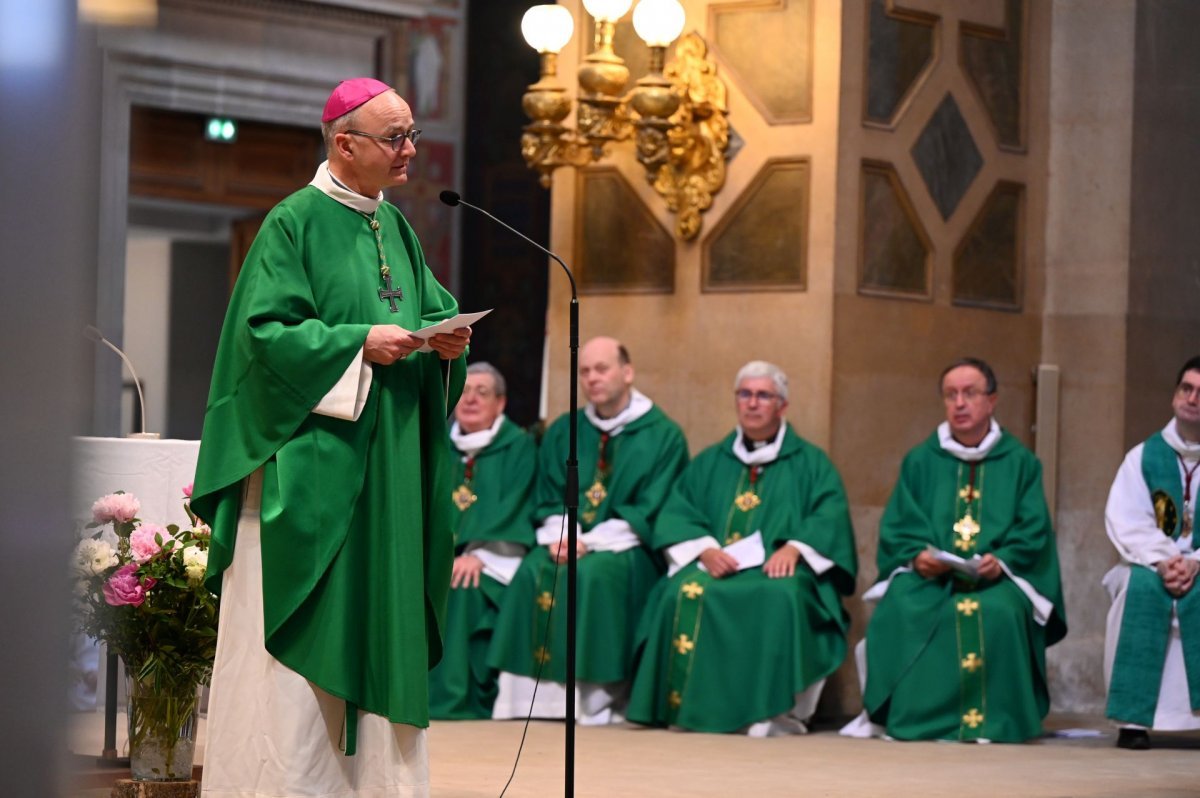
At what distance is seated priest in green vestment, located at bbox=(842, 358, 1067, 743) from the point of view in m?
7.29

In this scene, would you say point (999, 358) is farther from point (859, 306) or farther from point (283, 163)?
point (283, 163)

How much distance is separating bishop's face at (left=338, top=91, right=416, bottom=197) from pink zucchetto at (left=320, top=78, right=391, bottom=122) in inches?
0.6

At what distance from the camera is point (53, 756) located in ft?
2.72

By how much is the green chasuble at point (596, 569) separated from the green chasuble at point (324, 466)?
135 inches

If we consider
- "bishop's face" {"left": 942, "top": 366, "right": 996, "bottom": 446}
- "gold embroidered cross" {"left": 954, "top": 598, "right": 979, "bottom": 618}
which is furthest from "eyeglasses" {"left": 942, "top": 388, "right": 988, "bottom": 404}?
"gold embroidered cross" {"left": 954, "top": 598, "right": 979, "bottom": 618}

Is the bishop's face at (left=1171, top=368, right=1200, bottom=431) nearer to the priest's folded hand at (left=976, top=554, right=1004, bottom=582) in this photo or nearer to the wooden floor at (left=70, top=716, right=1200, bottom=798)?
the priest's folded hand at (left=976, top=554, right=1004, bottom=582)

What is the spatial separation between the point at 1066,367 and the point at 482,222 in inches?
186

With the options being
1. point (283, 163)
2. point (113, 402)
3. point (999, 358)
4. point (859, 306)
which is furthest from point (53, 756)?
point (283, 163)

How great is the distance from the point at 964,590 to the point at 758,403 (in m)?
1.19

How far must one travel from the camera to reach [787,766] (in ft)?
20.7

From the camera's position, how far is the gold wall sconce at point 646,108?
7.92m

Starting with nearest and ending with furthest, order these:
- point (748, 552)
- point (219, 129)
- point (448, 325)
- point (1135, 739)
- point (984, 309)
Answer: point (448, 325)
point (1135, 739)
point (748, 552)
point (984, 309)
point (219, 129)

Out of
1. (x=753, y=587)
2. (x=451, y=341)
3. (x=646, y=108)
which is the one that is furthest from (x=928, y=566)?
(x=451, y=341)

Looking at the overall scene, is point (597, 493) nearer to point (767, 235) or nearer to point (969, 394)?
point (767, 235)
